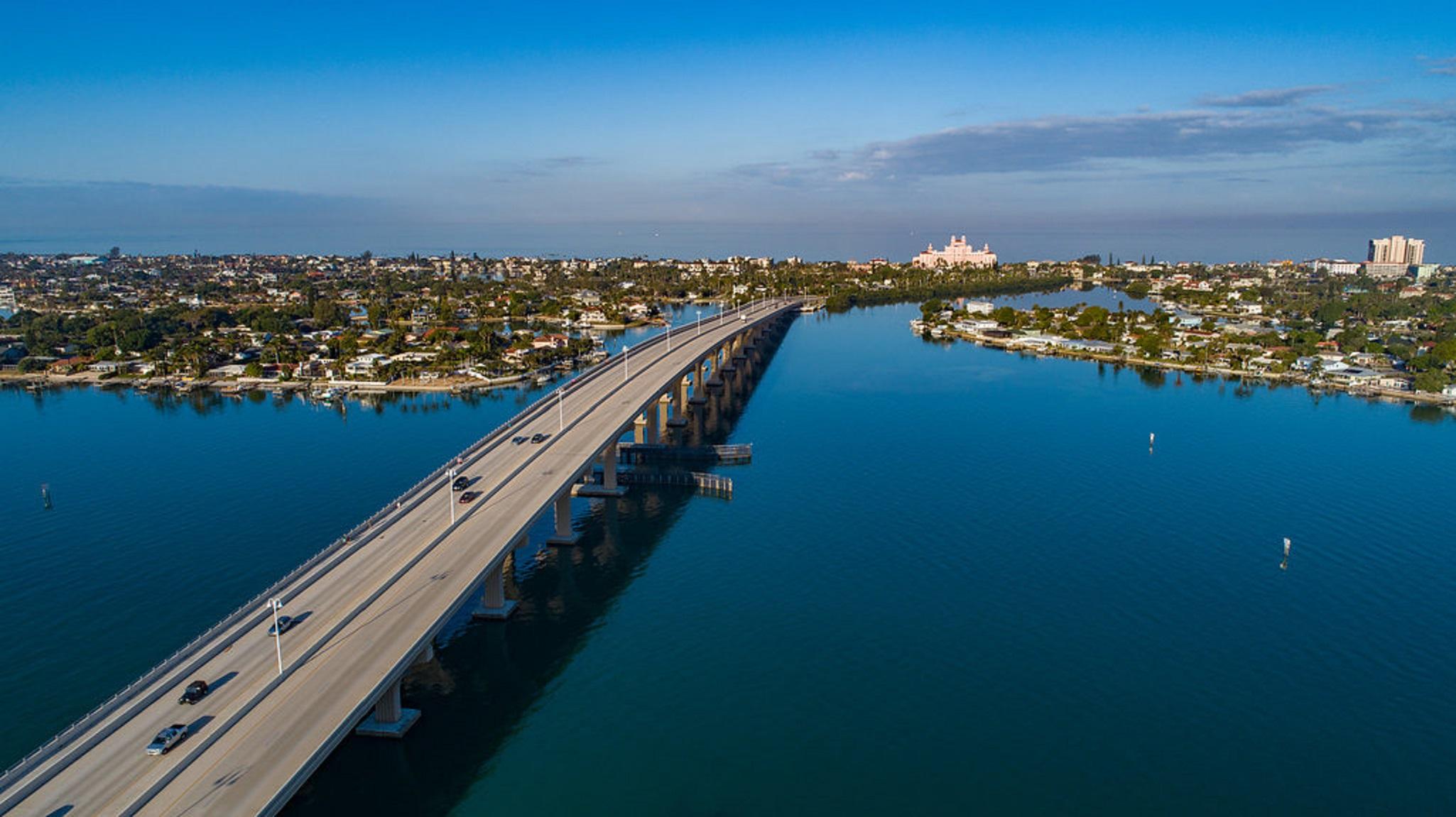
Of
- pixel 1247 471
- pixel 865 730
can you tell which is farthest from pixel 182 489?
pixel 1247 471

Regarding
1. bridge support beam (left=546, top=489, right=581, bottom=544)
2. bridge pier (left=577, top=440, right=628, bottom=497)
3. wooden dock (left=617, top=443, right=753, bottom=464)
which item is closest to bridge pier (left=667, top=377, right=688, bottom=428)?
wooden dock (left=617, top=443, right=753, bottom=464)

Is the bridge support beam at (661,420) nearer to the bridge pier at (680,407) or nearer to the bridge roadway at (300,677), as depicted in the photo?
the bridge pier at (680,407)

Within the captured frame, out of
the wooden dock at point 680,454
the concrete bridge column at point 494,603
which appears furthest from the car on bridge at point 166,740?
the wooden dock at point 680,454

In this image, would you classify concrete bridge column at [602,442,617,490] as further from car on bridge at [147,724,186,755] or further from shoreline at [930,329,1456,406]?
shoreline at [930,329,1456,406]

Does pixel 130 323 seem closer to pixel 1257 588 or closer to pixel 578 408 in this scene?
pixel 578 408

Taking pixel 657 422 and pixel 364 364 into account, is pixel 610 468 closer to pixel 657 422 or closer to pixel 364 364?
pixel 657 422

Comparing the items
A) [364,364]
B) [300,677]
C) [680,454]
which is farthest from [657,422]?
[300,677]
